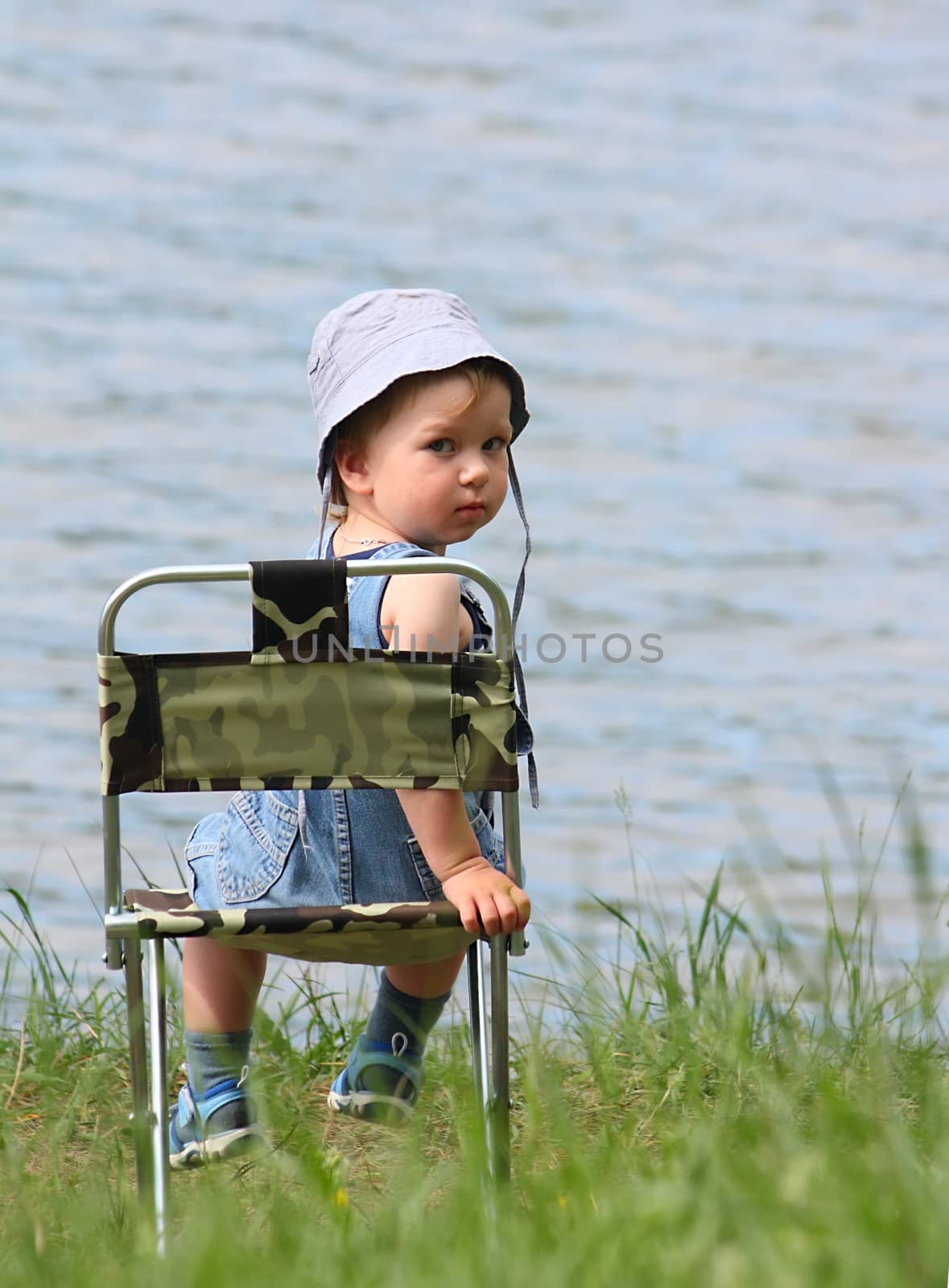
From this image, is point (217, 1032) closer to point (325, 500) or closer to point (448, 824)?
point (448, 824)

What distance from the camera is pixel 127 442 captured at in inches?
401

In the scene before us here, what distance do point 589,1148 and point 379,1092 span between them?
0.59m

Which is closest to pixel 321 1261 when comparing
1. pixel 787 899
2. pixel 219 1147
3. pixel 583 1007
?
pixel 219 1147

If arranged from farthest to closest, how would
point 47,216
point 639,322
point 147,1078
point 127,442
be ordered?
point 47,216 < point 639,322 < point 127,442 < point 147,1078

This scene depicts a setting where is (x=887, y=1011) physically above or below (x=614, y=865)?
below

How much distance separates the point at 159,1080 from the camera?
107 inches

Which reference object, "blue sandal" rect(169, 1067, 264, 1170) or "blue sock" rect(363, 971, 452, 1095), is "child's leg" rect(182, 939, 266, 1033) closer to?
"blue sandal" rect(169, 1067, 264, 1170)

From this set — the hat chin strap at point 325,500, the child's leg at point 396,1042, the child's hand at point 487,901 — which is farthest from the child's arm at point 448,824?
the child's leg at point 396,1042

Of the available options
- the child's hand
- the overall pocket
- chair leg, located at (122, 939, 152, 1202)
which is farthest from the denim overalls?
chair leg, located at (122, 939, 152, 1202)

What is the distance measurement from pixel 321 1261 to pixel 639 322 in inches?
435

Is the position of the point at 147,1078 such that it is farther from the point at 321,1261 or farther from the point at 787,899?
the point at 787,899

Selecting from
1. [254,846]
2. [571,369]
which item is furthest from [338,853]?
[571,369]

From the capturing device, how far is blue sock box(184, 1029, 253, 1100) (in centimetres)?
315

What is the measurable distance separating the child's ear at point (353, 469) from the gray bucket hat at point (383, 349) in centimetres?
3
